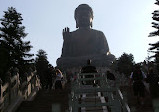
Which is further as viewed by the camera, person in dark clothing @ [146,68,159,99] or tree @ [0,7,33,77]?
tree @ [0,7,33,77]

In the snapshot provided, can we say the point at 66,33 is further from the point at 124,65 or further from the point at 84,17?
the point at 124,65

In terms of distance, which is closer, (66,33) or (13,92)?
(13,92)

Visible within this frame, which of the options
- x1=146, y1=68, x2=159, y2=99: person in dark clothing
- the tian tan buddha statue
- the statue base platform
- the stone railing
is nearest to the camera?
x1=146, y1=68, x2=159, y2=99: person in dark clothing

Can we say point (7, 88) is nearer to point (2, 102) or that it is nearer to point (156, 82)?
point (2, 102)

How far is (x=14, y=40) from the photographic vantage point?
28.2 metres

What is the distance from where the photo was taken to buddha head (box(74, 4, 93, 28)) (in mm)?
29250

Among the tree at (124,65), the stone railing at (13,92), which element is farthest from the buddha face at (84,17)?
the stone railing at (13,92)

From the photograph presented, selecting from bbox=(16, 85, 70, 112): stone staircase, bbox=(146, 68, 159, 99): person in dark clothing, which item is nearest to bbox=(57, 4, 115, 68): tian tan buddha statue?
bbox=(16, 85, 70, 112): stone staircase

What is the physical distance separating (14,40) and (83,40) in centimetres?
669

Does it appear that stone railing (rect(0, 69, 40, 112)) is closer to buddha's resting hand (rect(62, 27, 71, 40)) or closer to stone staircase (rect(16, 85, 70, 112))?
stone staircase (rect(16, 85, 70, 112))

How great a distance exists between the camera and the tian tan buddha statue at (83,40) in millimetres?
27848

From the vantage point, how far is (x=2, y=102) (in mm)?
8336

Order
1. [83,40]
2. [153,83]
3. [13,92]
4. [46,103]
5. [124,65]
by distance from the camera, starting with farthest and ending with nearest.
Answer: [124,65], [83,40], [13,92], [46,103], [153,83]

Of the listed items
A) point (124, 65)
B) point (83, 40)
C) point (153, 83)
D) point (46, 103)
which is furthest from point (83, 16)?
point (153, 83)
